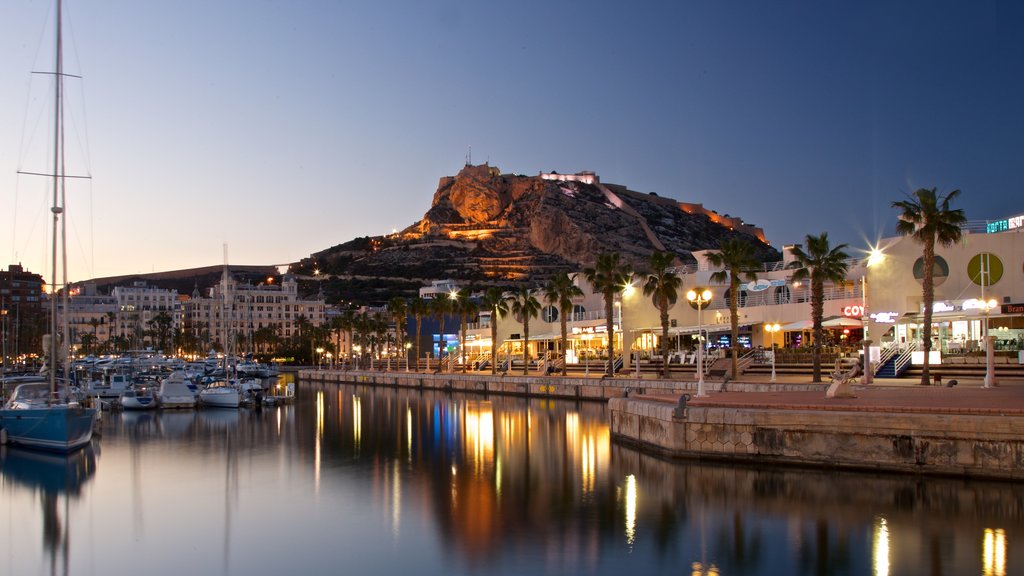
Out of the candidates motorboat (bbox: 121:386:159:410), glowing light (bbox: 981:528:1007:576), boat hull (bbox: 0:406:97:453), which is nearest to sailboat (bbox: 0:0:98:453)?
boat hull (bbox: 0:406:97:453)

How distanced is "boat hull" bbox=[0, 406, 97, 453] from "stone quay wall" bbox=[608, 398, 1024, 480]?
22.7m

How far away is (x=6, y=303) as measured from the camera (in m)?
189

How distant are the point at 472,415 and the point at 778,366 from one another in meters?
18.3

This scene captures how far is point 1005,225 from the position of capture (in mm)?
48938

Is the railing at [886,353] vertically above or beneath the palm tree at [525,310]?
beneath

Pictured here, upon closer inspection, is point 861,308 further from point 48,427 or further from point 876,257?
point 48,427

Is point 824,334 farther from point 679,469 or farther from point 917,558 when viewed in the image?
point 917,558

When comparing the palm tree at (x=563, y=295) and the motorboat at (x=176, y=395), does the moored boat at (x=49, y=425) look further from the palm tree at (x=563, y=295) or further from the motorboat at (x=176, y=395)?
the palm tree at (x=563, y=295)

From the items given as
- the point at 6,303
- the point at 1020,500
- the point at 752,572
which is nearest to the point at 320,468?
the point at 752,572

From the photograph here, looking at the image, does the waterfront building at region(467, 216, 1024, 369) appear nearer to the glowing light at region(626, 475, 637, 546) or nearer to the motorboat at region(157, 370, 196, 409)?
the glowing light at region(626, 475, 637, 546)

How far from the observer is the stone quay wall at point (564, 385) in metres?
44.9

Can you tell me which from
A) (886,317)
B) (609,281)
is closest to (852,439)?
(886,317)

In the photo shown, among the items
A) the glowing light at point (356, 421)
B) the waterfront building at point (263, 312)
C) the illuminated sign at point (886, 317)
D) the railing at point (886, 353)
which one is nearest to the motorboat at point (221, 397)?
the glowing light at point (356, 421)

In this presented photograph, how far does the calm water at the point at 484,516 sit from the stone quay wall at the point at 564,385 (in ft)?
37.8
